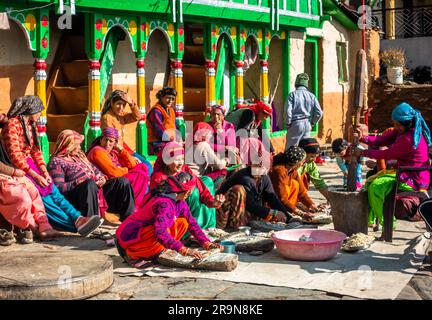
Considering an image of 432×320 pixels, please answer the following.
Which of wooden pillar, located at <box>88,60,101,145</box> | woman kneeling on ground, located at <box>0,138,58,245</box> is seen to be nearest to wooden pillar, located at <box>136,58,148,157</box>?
wooden pillar, located at <box>88,60,101,145</box>

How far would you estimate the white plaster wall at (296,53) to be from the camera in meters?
15.5

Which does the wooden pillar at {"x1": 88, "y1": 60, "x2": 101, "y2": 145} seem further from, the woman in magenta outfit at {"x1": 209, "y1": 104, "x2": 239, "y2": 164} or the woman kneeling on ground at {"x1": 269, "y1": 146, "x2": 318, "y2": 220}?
the woman kneeling on ground at {"x1": 269, "y1": 146, "x2": 318, "y2": 220}

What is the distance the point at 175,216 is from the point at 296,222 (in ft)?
6.98

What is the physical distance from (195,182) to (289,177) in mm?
1994

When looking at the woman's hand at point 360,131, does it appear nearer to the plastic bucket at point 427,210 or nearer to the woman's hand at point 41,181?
the plastic bucket at point 427,210

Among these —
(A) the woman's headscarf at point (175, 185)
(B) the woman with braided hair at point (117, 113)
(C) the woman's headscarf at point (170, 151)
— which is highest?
(B) the woman with braided hair at point (117, 113)

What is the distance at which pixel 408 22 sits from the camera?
25.0 meters

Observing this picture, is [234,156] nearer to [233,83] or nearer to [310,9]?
[233,83]

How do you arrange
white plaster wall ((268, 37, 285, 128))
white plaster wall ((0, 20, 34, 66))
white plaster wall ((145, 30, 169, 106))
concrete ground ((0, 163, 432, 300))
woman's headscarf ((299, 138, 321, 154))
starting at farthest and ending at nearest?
white plaster wall ((268, 37, 285, 128))
white plaster wall ((145, 30, 169, 106))
white plaster wall ((0, 20, 34, 66))
woman's headscarf ((299, 138, 321, 154))
concrete ground ((0, 163, 432, 300))

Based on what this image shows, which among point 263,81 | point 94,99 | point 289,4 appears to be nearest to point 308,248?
point 94,99

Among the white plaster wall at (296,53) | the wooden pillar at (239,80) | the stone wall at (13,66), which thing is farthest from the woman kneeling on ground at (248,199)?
the white plaster wall at (296,53)

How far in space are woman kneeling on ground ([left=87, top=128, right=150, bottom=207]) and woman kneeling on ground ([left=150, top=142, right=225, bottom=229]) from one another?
706mm

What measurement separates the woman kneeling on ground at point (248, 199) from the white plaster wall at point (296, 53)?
7.45 meters

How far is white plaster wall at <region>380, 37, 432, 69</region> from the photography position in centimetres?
2255
